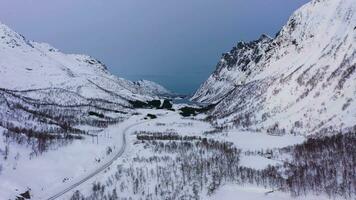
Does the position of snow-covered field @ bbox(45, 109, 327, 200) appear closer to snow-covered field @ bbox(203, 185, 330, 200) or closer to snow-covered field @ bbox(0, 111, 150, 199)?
snow-covered field @ bbox(203, 185, 330, 200)

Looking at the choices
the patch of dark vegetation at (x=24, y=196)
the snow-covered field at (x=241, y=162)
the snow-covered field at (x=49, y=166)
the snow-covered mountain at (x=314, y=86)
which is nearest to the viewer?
the patch of dark vegetation at (x=24, y=196)

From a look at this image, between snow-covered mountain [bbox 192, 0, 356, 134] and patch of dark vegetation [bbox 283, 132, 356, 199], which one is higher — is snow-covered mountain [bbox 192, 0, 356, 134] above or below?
above

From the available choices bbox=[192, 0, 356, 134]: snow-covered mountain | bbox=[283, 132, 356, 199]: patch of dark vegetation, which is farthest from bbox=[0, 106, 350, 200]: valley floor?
bbox=[192, 0, 356, 134]: snow-covered mountain

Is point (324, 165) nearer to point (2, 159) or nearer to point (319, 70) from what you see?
point (2, 159)

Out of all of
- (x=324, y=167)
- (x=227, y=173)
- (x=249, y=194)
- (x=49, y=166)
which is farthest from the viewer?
(x=49, y=166)

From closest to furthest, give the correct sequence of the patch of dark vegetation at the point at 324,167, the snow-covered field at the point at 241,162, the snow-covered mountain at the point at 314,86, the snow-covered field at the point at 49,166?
the patch of dark vegetation at the point at 324,167
the snow-covered field at the point at 241,162
the snow-covered field at the point at 49,166
the snow-covered mountain at the point at 314,86

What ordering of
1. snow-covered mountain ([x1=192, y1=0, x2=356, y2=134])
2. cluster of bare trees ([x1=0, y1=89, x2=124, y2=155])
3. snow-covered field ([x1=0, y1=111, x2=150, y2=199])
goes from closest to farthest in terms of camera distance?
snow-covered field ([x1=0, y1=111, x2=150, y2=199]) → cluster of bare trees ([x1=0, y1=89, x2=124, y2=155]) → snow-covered mountain ([x1=192, y1=0, x2=356, y2=134])

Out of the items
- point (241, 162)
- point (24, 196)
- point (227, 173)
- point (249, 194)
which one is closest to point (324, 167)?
point (227, 173)

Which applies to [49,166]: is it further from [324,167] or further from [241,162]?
[324,167]

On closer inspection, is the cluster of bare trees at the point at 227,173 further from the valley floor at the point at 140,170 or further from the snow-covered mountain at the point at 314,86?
the snow-covered mountain at the point at 314,86

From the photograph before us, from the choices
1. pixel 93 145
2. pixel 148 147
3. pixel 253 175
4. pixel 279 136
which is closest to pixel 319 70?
pixel 279 136

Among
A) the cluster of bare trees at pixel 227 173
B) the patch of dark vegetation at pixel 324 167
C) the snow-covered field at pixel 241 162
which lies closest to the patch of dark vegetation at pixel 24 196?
the snow-covered field at pixel 241 162
